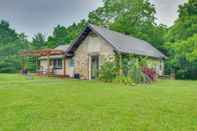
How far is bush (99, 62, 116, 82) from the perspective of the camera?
20.1 m

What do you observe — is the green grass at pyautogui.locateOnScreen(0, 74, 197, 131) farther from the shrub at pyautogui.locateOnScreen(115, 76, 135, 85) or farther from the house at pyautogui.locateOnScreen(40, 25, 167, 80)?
the house at pyautogui.locateOnScreen(40, 25, 167, 80)

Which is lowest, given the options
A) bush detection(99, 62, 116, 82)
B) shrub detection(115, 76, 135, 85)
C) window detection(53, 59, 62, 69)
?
shrub detection(115, 76, 135, 85)

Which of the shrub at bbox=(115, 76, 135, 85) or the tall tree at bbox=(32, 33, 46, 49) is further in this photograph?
the tall tree at bbox=(32, 33, 46, 49)

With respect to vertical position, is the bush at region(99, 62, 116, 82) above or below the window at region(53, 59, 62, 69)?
below

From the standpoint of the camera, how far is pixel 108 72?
2017 centimetres

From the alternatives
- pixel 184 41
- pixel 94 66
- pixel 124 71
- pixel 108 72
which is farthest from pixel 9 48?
pixel 124 71

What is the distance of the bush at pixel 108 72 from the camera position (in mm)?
20067

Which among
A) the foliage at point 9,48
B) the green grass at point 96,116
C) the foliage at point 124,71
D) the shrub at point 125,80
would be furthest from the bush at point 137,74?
the foliage at point 9,48

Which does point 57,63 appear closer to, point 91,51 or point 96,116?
point 91,51

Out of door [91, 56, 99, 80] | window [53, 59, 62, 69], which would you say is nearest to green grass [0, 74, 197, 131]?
door [91, 56, 99, 80]

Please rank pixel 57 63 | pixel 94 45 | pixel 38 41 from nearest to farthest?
pixel 94 45 < pixel 57 63 < pixel 38 41

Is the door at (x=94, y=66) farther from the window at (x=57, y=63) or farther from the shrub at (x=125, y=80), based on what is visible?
the window at (x=57, y=63)

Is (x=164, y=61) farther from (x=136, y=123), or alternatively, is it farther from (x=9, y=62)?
(x=136, y=123)

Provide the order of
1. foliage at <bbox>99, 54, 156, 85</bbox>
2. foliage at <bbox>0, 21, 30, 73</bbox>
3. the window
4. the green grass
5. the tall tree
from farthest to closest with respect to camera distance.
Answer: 1. the tall tree
2. foliage at <bbox>0, 21, 30, 73</bbox>
3. the window
4. foliage at <bbox>99, 54, 156, 85</bbox>
5. the green grass
